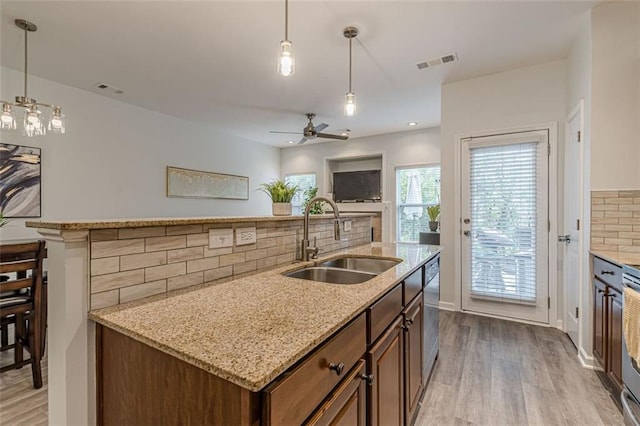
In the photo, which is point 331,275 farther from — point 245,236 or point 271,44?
point 271,44

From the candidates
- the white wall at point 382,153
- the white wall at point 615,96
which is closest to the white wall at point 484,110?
the white wall at point 615,96

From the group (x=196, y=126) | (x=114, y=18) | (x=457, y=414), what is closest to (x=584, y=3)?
(x=457, y=414)

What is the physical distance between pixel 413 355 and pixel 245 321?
46.3 inches

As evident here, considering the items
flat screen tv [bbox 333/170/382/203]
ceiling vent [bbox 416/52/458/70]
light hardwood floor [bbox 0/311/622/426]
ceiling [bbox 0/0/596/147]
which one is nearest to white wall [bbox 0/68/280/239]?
ceiling [bbox 0/0/596/147]

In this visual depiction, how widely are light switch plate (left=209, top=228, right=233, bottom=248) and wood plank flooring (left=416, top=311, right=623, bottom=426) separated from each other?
59.9 inches

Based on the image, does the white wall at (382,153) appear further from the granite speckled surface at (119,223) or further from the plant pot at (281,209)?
the granite speckled surface at (119,223)

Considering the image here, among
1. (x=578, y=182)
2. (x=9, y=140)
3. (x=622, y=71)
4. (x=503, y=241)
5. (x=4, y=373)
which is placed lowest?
(x=4, y=373)

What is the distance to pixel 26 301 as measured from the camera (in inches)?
85.7

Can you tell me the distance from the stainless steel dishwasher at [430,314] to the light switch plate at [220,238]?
124cm

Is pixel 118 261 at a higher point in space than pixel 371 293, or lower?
higher

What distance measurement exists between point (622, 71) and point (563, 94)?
0.86 metres

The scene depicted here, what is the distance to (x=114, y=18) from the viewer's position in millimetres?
2477

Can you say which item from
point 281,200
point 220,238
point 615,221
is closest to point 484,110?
point 615,221

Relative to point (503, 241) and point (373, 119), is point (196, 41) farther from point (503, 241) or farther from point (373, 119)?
point (503, 241)
